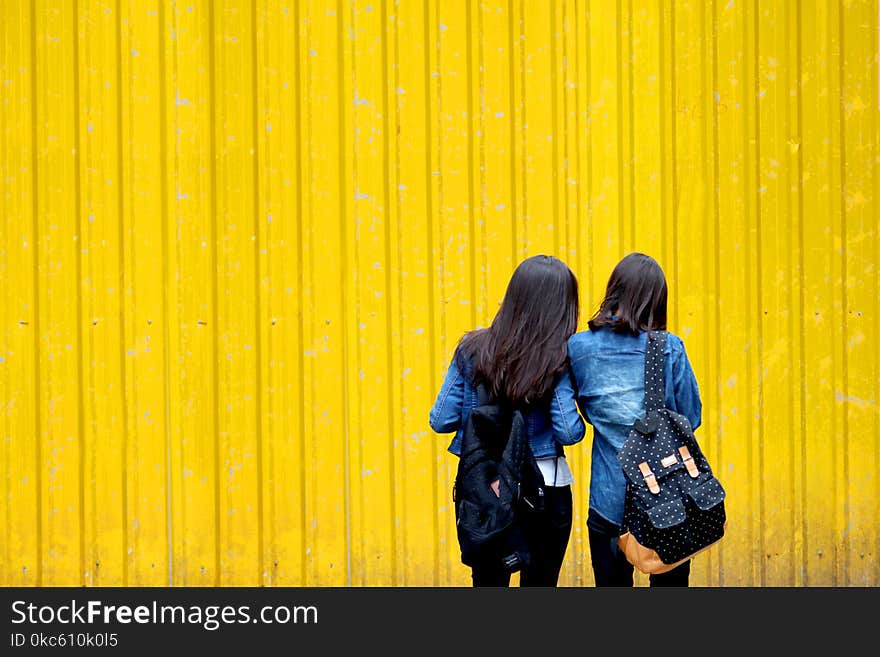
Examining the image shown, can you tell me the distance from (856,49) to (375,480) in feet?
11.4

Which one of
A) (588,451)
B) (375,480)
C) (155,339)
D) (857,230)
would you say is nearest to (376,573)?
(375,480)

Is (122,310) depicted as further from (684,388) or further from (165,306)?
(684,388)

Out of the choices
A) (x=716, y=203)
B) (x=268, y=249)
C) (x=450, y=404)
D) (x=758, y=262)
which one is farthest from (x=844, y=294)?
(x=268, y=249)

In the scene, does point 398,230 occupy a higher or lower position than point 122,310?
→ higher

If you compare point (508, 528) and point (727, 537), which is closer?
point (508, 528)

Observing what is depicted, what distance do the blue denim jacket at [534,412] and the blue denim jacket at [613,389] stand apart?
83 millimetres

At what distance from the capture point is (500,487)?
3.85 meters

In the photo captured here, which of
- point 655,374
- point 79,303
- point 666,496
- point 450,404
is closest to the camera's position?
point 666,496

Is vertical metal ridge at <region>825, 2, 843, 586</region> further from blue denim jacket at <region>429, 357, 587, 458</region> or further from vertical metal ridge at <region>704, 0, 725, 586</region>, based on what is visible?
blue denim jacket at <region>429, 357, 587, 458</region>

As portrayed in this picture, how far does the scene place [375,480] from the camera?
5.66 m

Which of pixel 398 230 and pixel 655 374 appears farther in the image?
pixel 398 230

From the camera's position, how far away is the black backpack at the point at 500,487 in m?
3.86

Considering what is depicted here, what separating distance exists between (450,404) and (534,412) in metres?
0.32

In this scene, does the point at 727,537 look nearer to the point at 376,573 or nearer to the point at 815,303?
the point at 815,303
